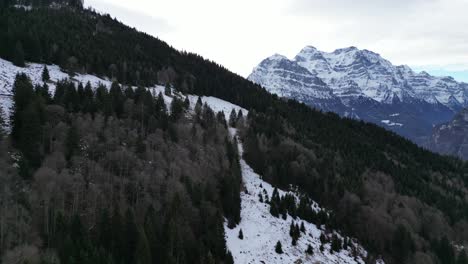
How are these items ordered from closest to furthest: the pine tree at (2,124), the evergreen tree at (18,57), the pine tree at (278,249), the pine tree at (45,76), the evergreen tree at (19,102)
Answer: the pine tree at (2,124) → the pine tree at (278,249) → the evergreen tree at (19,102) → the pine tree at (45,76) → the evergreen tree at (18,57)

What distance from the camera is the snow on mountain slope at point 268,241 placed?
2377 inches

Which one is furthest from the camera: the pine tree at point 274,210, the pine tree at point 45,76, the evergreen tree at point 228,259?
the pine tree at point 45,76

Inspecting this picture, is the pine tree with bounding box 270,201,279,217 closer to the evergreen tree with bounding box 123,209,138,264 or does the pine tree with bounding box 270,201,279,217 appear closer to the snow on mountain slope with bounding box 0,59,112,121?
the evergreen tree with bounding box 123,209,138,264

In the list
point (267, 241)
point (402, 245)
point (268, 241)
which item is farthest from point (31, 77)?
point (402, 245)

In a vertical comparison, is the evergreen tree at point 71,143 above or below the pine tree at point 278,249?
above

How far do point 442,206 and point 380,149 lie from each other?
4436 cm

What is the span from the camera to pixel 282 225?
235ft

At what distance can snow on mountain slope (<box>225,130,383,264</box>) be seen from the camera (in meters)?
60.4

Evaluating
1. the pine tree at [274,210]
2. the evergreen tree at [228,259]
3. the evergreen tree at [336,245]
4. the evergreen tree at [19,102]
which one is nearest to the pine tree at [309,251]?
the evergreen tree at [336,245]

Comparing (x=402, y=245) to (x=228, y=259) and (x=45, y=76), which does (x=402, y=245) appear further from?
(x=45, y=76)

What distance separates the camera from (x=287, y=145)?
114 metres

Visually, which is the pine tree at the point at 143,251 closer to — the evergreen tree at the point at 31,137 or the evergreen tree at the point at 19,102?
the evergreen tree at the point at 31,137

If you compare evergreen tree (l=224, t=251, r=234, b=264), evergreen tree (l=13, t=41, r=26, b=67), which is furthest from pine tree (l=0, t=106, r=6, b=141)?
evergreen tree (l=224, t=251, r=234, b=264)

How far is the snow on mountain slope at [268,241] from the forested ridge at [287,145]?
4.38 m
